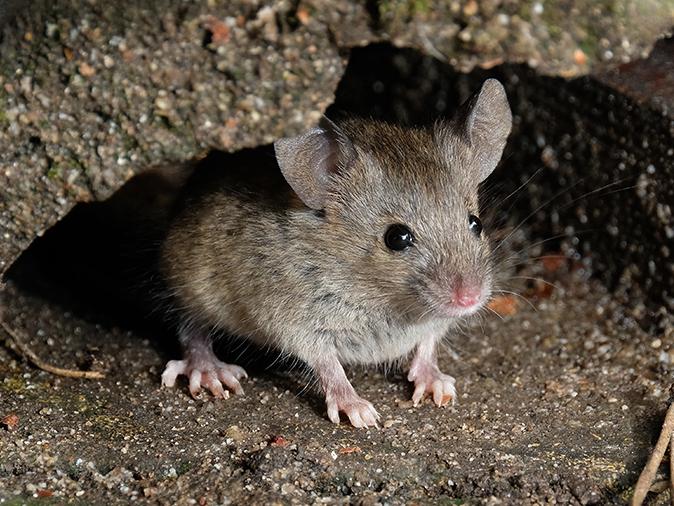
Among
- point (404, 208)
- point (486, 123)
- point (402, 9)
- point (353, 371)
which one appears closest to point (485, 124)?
point (486, 123)

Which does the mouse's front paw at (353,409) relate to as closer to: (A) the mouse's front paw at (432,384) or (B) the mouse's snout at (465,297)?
(A) the mouse's front paw at (432,384)

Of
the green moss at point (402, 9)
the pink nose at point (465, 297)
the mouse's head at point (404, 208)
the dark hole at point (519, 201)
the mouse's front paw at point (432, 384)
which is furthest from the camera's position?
the dark hole at point (519, 201)

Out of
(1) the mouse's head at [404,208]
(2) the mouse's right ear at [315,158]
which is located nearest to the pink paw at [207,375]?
(1) the mouse's head at [404,208]

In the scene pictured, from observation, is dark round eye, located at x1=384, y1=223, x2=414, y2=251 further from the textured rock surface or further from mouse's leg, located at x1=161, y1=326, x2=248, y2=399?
mouse's leg, located at x1=161, y1=326, x2=248, y2=399

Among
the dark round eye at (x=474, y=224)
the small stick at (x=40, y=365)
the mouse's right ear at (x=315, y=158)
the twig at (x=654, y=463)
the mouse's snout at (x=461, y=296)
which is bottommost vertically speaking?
the small stick at (x=40, y=365)

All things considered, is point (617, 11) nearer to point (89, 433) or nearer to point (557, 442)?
point (557, 442)

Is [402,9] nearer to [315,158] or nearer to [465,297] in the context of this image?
[315,158]
